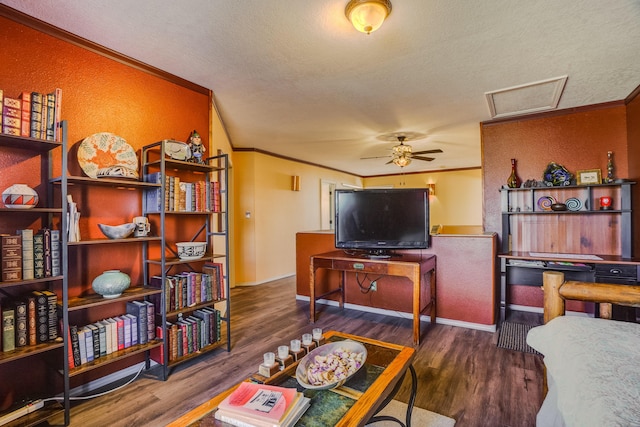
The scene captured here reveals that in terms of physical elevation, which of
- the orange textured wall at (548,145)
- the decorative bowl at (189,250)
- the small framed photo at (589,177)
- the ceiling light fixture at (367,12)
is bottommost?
the decorative bowl at (189,250)

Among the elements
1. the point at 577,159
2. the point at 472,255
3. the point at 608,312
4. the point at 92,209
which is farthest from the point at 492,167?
the point at 92,209

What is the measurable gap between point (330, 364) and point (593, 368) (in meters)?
1.02

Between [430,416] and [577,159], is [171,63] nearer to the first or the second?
[430,416]

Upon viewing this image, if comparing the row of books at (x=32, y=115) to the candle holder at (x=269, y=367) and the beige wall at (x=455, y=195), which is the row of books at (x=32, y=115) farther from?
the beige wall at (x=455, y=195)

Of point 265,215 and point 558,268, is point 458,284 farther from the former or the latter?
point 265,215

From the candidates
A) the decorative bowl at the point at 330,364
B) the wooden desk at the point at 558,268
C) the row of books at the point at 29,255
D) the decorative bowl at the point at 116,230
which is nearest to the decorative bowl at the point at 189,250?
Answer: the decorative bowl at the point at 116,230

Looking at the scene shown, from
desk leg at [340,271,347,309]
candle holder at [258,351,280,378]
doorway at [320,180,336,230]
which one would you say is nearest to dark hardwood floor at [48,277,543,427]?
desk leg at [340,271,347,309]

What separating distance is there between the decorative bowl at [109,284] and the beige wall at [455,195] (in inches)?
276

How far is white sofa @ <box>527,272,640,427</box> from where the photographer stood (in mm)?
925

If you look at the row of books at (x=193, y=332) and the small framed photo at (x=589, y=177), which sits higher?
the small framed photo at (x=589, y=177)

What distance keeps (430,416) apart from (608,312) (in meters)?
1.19

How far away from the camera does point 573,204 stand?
137 inches

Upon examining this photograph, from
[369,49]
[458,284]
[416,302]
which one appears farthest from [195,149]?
[458,284]

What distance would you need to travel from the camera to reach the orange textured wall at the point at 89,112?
6.07 ft
